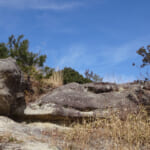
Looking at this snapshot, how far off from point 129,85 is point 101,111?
6.53 ft

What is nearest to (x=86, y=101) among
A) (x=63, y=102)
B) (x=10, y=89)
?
(x=63, y=102)

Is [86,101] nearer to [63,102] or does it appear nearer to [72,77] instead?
[63,102]

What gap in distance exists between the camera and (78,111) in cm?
791

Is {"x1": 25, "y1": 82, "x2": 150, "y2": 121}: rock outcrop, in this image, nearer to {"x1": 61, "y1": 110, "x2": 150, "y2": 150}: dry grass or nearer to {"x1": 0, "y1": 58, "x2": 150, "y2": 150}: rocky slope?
{"x1": 0, "y1": 58, "x2": 150, "y2": 150}: rocky slope

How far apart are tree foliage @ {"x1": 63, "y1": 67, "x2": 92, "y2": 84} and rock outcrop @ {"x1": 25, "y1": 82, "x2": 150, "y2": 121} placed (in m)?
6.38

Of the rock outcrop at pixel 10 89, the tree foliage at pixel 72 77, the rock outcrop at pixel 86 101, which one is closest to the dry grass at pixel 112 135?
the rock outcrop at pixel 86 101

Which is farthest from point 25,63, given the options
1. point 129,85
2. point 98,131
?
point 98,131

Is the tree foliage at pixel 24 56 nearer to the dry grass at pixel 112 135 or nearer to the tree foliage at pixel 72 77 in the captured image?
the tree foliage at pixel 72 77

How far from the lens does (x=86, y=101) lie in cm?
823

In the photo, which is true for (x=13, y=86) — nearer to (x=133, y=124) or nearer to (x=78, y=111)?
(x=78, y=111)

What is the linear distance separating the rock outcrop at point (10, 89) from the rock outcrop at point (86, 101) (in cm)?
58

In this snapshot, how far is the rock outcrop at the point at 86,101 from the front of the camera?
774cm

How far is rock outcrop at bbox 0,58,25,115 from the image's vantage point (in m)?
6.86

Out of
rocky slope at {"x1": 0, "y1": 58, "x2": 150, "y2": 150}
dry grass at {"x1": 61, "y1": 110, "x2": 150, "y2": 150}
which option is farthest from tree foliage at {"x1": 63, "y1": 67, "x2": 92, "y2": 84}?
dry grass at {"x1": 61, "y1": 110, "x2": 150, "y2": 150}
